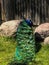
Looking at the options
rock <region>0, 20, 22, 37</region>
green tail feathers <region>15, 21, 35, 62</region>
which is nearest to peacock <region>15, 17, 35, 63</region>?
green tail feathers <region>15, 21, 35, 62</region>

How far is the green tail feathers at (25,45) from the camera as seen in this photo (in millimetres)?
7520

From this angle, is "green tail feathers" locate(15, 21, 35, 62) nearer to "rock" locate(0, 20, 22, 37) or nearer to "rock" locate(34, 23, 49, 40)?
"rock" locate(34, 23, 49, 40)

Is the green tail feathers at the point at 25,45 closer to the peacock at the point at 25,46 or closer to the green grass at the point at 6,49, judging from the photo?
the peacock at the point at 25,46

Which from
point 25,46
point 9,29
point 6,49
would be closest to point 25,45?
point 25,46

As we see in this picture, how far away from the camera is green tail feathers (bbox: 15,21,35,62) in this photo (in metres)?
7.52

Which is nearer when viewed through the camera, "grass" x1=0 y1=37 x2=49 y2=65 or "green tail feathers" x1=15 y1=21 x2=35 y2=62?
"green tail feathers" x1=15 y1=21 x2=35 y2=62

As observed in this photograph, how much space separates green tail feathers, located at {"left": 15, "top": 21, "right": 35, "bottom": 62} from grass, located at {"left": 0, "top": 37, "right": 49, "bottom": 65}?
249 millimetres

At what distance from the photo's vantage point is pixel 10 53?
8.60 meters

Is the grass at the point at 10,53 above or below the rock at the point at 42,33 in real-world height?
below

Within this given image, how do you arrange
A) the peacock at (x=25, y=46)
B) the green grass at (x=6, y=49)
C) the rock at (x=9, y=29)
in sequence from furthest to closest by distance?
the rock at (x=9, y=29) < the green grass at (x=6, y=49) < the peacock at (x=25, y=46)

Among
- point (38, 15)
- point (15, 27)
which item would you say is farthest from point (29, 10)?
point (15, 27)

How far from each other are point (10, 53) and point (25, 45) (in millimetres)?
1158

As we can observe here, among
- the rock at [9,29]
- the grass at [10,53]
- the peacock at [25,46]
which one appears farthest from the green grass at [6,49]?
the peacock at [25,46]

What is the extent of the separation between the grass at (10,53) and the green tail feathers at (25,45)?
25 cm
